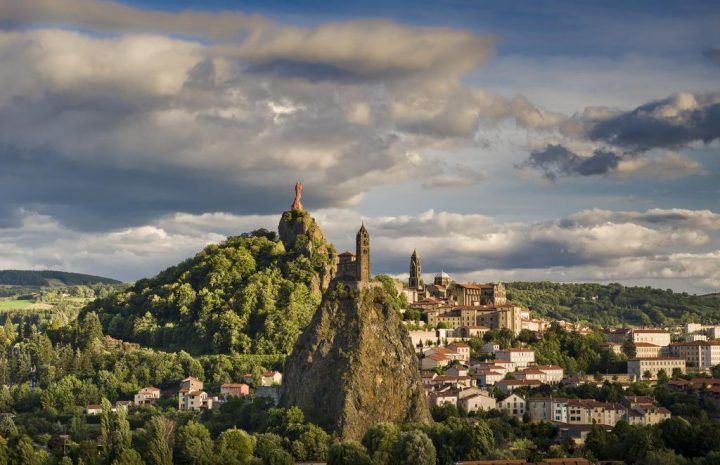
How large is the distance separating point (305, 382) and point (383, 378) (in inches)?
247

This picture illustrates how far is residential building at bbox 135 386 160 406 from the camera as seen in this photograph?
333 ft

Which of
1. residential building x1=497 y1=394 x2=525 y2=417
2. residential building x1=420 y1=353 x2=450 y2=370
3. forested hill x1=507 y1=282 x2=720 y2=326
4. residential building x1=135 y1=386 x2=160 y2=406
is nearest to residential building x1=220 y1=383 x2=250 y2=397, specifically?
residential building x1=135 y1=386 x2=160 y2=406

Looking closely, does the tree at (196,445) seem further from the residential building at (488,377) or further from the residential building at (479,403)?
the residential building at (488,377)

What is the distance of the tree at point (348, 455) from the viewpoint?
7525cm

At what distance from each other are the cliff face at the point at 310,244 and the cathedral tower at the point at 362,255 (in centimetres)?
1792

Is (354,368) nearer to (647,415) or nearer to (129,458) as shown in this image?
(647,415)

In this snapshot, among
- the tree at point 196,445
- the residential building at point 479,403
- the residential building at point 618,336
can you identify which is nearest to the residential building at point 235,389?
the tree at point 196,445

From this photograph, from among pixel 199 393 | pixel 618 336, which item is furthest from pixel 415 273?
pixel 199 393

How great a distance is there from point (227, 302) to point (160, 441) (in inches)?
1623

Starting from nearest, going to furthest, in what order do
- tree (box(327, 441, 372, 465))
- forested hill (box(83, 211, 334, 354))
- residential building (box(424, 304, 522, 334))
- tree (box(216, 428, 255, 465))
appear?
tree (box(327, 441, 372, 465))
tree (box(216, 428, 255, 465))
forested hill (box(83, 211, 334, 354))
residential building (box(424, 304, 522, 334))

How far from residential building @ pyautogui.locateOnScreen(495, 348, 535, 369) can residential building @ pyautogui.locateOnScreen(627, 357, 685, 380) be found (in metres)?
8.98

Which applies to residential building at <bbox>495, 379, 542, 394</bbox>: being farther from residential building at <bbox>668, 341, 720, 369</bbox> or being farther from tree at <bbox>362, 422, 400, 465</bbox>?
residential building at <bbox>668, 341, 720, 369</bbox>

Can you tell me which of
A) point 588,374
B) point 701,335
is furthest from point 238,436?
point 701,335

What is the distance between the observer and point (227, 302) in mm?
119688
